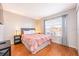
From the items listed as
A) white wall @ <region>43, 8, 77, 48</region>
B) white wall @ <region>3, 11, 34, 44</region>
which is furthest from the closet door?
white wall @ <region>3, 11, 34, 44</region>

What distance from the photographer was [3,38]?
157 cm

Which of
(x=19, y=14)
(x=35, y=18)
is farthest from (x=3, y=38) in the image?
(x=35, y=18)

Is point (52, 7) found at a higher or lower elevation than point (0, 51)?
higher

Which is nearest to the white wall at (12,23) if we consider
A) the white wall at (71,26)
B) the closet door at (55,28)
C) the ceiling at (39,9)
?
the ceiling at (39,9)

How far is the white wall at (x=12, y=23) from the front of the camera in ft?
4.96

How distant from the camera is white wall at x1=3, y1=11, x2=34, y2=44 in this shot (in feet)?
4.96

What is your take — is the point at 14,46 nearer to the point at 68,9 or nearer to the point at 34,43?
the point at 34,43

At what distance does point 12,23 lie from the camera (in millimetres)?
1592

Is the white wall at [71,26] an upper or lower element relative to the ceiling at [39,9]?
lower

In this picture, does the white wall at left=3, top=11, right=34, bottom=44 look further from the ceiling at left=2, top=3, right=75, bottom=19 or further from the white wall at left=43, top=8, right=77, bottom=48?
the white wall at left=43, top=8, right=77, bottom=48

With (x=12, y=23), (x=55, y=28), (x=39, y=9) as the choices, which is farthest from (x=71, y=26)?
(x=12, y=23)

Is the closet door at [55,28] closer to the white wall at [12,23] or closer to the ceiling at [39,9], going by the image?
the ceiling at [39,9]

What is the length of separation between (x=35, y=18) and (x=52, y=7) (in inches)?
17.4

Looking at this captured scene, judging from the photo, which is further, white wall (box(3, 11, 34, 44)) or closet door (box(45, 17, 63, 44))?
closet door (box(45, 17, 63, 44))
